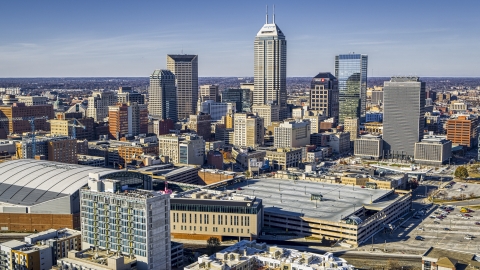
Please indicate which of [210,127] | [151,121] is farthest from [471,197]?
[151,121]

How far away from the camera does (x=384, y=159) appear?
5231 inches

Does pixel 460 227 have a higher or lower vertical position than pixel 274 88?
lower

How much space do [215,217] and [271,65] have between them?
401 ft

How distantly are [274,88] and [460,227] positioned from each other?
11519 centimetres

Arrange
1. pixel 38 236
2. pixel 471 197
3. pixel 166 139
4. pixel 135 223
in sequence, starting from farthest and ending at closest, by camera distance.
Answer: pixel 166 139 → pixel 471 197 → pixel 38 236 → pixel 135 223

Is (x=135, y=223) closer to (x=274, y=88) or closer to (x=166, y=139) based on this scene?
(x=166, y=139)

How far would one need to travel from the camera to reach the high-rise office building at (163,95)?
183750 millimetres

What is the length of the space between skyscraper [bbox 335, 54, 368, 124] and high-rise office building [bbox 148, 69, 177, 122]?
179ft

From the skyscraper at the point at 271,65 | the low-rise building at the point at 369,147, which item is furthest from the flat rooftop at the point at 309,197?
the skyscraper at the point at 271,65

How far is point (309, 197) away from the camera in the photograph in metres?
79.2

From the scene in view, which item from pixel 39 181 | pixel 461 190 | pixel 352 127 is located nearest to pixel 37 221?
pixel 39 181

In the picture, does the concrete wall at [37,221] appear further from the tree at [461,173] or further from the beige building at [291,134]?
the beige building at [291,134]

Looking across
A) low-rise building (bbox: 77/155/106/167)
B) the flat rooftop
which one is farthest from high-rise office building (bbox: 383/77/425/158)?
low-rise building (bbox: 77/155/106/167)

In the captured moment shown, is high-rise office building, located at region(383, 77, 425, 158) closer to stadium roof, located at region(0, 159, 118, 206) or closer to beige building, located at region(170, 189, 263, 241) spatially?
beige building, located at region(170, 189, 263, 241)
